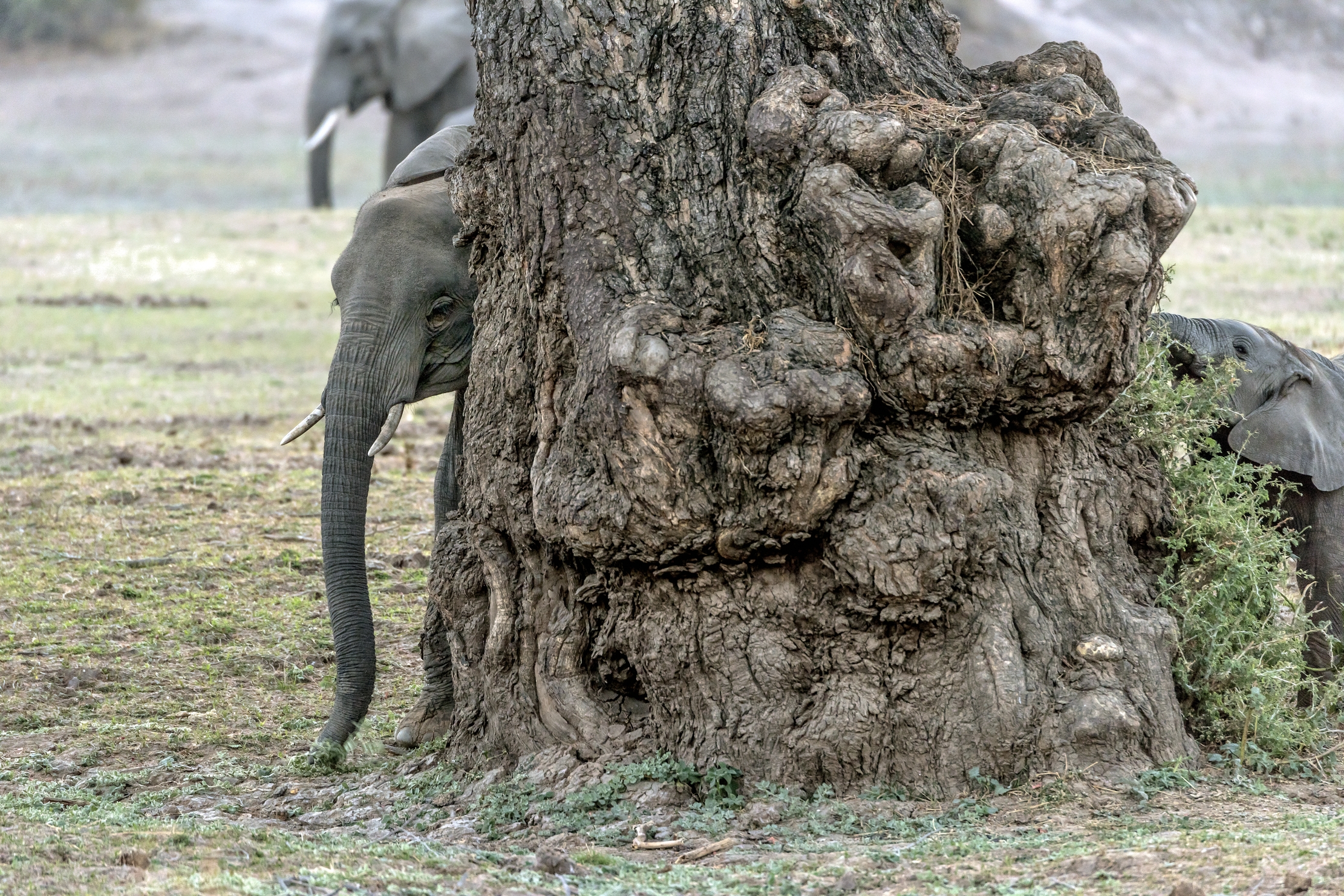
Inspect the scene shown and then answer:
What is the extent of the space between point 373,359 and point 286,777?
1496 millimetres

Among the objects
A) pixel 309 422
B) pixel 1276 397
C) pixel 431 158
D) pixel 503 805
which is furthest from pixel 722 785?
pixel 431 158

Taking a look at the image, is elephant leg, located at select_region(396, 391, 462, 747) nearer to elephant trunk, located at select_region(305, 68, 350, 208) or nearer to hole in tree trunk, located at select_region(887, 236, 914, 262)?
hole in tree trunk, located at select_region(887, 236, 914, 262)

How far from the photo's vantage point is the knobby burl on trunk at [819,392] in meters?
4.36

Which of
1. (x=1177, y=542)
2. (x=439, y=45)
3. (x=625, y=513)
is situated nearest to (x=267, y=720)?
(x=625, y=513)

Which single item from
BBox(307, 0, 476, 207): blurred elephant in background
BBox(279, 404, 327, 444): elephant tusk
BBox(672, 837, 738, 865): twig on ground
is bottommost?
BBox(307, 0, 476, 207): blurred elephant in background

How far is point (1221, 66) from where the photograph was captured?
43.5 m

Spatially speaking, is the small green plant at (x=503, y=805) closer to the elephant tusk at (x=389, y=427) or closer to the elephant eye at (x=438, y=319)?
the elephant tusk at (x=389, y=427)

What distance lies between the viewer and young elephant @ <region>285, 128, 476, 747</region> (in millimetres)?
5543

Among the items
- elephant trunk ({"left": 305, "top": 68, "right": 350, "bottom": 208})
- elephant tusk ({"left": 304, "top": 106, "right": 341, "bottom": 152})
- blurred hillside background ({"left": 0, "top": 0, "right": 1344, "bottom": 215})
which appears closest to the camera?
elephant trunk ({"left": 305, "top": 68, "right": 350, "bottom": 208})

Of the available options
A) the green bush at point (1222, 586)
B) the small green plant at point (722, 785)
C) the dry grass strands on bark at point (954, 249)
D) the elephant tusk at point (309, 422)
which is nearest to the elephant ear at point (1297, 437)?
the green bush at point (1222, 586)

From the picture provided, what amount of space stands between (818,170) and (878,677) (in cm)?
147

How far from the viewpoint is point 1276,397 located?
571 centimetres

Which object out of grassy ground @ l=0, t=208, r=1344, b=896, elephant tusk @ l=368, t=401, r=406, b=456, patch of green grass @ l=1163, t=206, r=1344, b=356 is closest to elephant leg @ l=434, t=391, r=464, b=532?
elephant tusk @ l=368, t=401, r=406, b=456

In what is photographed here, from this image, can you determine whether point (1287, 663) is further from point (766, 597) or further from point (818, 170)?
point (818, 170)
